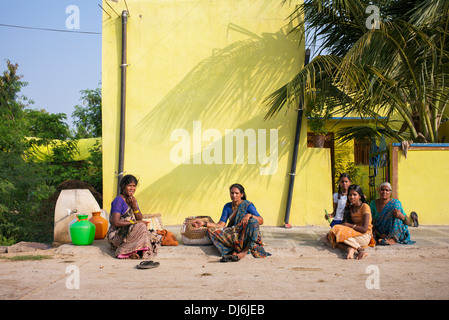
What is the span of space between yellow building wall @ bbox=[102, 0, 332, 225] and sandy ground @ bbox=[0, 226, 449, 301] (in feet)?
7.25

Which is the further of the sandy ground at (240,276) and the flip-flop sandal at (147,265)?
the flip-flop sandal at (147,265)

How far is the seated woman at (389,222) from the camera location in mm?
6391

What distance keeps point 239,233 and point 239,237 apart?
2.1 inches

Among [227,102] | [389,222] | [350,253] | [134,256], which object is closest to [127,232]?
[134,256]

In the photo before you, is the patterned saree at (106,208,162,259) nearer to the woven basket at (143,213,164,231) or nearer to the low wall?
the woven basket at (143,213,164,231)

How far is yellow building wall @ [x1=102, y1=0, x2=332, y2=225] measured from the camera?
860cm

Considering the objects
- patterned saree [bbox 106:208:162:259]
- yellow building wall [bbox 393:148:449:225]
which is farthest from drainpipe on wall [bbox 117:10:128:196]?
yellow building wall [bbox 393:148:449:225]

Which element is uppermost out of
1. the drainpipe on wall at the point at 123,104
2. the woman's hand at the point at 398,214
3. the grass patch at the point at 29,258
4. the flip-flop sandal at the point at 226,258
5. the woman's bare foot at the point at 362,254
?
the drainpipe on wall at the point at 123,104

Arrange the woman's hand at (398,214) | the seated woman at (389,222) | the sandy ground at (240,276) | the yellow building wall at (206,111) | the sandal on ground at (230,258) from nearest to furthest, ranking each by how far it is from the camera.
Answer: the sandy ground at (240,276) → the sandal on ground at (230,258) → the woman's hand at (398,214) → the seated woman at (389,222) → the yellow building wall at (206,111)

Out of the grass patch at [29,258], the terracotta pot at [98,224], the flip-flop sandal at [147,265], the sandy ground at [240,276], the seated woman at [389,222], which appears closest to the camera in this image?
the sandy ground at [240,276]

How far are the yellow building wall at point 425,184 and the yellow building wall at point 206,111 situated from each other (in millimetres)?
1419

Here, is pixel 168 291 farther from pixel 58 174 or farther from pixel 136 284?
pixel 58 174

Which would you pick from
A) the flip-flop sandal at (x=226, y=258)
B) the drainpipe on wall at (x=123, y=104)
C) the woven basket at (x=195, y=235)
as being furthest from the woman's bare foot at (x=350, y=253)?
the drainpipe on wall at (x=123, y=104)

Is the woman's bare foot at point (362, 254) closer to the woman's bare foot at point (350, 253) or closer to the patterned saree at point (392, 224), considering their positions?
the woman's bare foot at point (350, 253)
